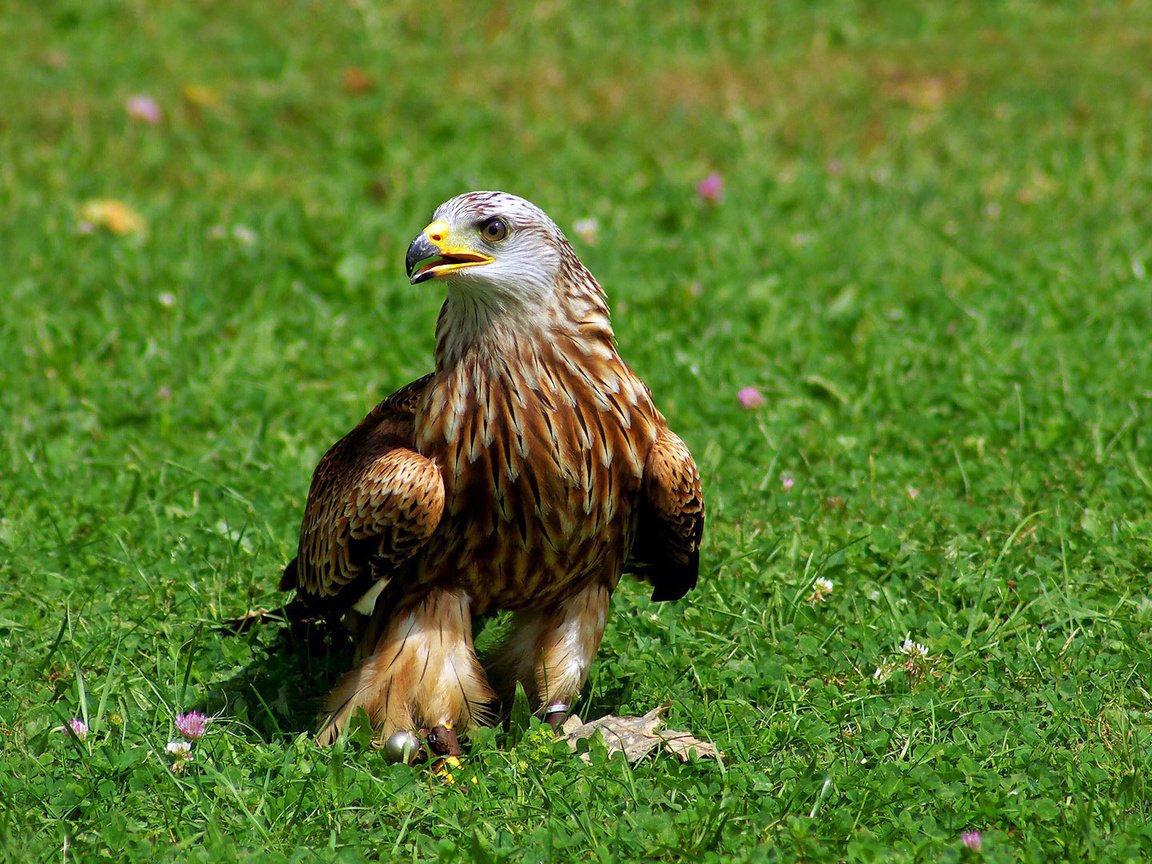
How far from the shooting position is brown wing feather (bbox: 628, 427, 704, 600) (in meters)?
4.20

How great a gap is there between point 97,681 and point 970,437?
3.49 meters

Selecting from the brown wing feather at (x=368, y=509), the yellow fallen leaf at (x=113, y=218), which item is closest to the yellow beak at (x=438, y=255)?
the brown wing feather at (x=368, y=509)

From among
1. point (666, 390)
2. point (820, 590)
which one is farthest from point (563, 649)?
point (666, 390)

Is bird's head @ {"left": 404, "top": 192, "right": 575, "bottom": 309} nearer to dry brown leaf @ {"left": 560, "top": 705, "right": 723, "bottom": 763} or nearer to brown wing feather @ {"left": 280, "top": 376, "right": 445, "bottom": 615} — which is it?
brown wing feather @ {"left": 280, "top": 376, "right": 445, "bottom": 615}

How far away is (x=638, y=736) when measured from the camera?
4.22m

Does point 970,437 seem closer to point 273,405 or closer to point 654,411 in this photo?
point 654,411

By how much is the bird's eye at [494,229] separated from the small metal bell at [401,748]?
56.4 inches

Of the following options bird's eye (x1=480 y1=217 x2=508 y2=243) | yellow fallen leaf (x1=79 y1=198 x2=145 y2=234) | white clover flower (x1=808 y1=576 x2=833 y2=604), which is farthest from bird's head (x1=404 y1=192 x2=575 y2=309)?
yellow fallen leaf (x1=79 y1=198 x2=145 y2=234)

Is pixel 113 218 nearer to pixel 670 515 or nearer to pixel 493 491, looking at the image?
pixel 493 491

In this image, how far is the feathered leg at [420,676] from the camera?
4.20 meters

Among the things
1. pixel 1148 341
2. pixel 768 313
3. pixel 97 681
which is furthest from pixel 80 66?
pixel 1148 341

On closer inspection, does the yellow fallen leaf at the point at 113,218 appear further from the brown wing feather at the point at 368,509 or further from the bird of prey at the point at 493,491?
the bird of prey at the point at 493,491

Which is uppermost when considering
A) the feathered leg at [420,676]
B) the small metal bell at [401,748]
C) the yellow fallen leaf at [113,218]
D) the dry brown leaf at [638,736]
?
the yellow fallen leaf at [113,218]

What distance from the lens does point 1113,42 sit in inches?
392
